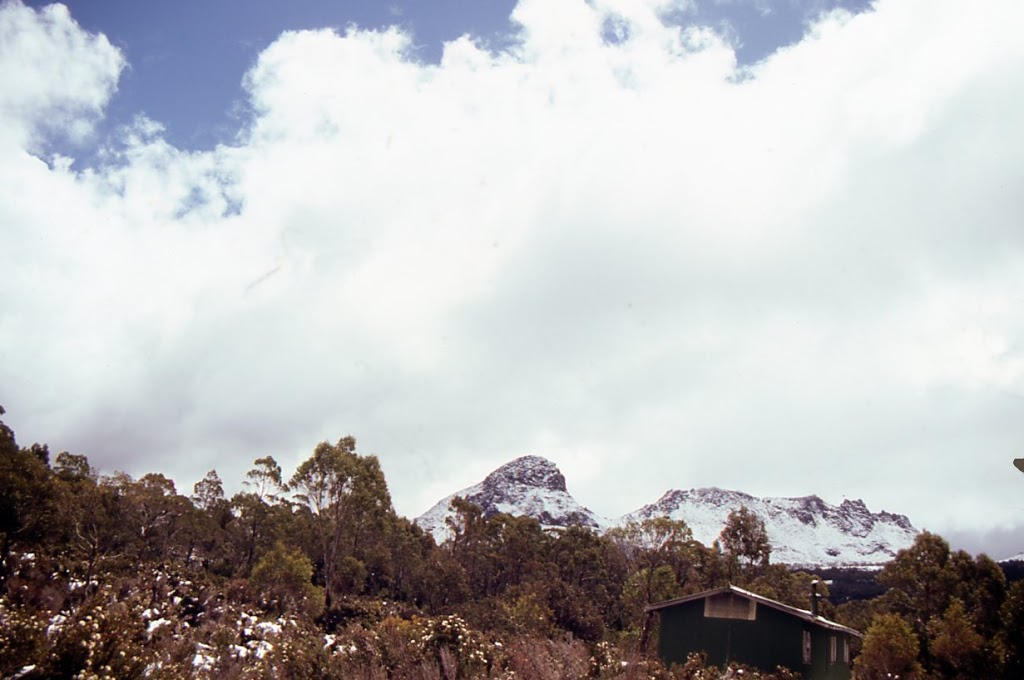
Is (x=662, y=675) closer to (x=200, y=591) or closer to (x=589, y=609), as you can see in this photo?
(x=200, y=591)

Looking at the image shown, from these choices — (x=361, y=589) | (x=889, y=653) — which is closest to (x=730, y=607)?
(x=889, y=653)

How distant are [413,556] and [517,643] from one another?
40.1 m

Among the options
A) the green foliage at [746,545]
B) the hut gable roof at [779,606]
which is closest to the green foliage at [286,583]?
the hut gable roof at [779,606]

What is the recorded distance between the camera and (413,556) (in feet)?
188

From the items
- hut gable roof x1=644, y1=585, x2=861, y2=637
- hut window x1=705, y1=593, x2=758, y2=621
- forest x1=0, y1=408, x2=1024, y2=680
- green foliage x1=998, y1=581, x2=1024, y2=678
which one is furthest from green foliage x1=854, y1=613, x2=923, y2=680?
hut window x1=705, y1=593, x2=758, y2=621

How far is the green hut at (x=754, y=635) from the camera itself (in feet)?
90.3

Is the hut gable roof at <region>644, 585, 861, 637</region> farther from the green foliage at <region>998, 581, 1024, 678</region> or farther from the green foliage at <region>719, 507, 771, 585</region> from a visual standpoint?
the green foliage at <region>719, 507, 771, 585</region>

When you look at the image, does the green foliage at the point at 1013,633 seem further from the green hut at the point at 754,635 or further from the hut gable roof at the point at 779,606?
the green hut at the point at 754,635

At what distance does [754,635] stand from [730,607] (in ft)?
4.56

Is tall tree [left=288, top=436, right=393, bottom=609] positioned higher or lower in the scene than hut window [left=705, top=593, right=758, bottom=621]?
higher

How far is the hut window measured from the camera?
92.6 ft

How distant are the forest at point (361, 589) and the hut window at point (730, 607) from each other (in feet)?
13.5

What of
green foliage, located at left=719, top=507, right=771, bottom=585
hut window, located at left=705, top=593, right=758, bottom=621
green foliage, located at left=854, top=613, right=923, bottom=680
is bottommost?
green foliage, located at left=854, top=613, right=923, bottom=680

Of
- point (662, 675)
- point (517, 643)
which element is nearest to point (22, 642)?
point (517, 643)
